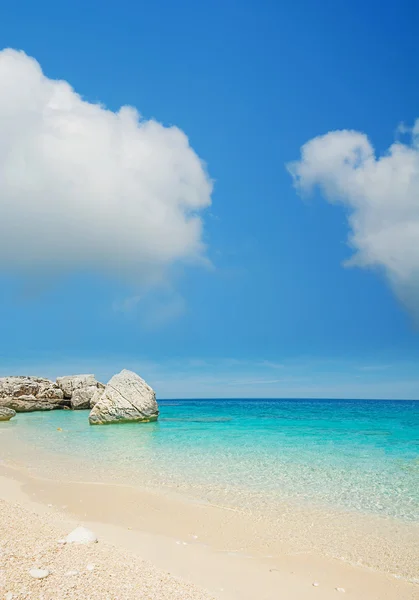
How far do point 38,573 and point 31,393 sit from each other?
2046 inches

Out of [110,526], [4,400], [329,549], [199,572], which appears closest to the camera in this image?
[199,572]

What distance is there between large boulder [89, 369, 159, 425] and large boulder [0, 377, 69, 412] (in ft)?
73.2

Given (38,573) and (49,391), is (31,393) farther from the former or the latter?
(38,573)

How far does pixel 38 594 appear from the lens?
408cm

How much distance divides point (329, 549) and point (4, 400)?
47.0 metres

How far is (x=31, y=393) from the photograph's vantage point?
2028 inches

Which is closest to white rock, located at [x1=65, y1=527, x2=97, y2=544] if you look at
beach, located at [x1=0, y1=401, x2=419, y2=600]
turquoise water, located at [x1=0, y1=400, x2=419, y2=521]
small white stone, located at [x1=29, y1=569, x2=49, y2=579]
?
beach, located at [x1=0, y1=401, x2=419, y2=600]

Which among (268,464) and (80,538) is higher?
(80,538)

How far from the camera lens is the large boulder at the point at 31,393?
48466 mm

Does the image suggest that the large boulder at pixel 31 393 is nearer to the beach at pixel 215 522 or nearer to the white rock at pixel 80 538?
the beach at pixel 215 522

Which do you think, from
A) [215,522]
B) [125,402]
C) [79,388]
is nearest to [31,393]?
[79,388]

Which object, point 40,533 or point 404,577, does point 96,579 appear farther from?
point 404,577

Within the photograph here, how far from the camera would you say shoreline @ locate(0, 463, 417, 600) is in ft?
18.4

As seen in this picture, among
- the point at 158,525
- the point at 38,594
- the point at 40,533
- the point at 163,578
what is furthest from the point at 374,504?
the point at 38,594
